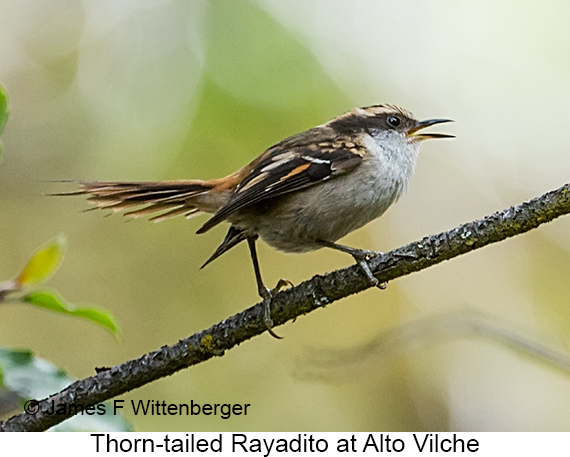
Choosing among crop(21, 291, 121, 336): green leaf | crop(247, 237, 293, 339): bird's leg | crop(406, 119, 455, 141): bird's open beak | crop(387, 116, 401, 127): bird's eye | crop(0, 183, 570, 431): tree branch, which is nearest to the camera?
crop(0, 183, 570, 431): tree branch

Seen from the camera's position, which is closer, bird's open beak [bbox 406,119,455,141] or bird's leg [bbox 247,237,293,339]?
bird's leg [bbox 247,237,293,339]

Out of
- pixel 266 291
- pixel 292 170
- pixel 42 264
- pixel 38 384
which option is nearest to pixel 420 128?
pixel 292 170

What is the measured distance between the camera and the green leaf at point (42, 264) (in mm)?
2387

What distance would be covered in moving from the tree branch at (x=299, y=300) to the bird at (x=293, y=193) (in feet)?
1.71

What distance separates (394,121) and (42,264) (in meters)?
2.17

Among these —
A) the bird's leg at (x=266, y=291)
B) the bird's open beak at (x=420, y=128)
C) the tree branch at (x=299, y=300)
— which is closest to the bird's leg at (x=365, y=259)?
the tree branch at (x=299, y=300)

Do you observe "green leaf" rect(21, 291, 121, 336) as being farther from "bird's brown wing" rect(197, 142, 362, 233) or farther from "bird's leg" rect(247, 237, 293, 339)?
"bird's brown wing" rect(197, 142, 362, 233)

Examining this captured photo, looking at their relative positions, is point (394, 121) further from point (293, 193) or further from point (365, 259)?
point (365, 259)

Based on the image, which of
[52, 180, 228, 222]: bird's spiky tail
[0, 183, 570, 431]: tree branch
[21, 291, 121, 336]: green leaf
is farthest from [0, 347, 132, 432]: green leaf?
[52, 180, 228, 222]: bird's spiky tail

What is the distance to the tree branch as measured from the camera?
2146 millimetres

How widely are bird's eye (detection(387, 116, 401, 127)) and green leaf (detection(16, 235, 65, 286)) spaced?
2041 millimetres

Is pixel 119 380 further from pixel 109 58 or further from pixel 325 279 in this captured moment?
pixel 109 58

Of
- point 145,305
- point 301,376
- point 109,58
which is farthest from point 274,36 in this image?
point 301,376

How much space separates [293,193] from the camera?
3.31m
